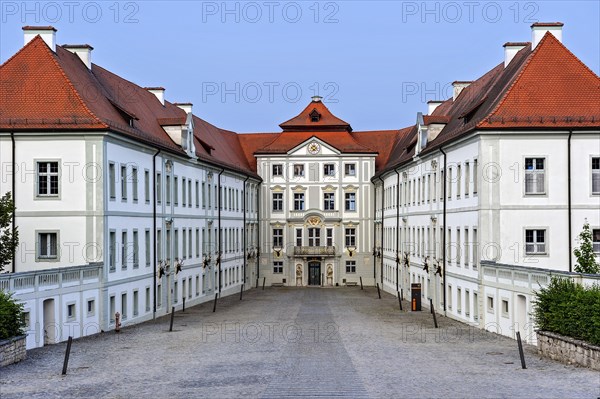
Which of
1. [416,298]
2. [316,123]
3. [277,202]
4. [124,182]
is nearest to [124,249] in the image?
[124,182]

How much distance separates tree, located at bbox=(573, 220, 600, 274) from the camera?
30.7 metres

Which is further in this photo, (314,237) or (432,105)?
(314,237)

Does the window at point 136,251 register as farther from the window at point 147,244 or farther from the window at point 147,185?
the window at point 147,185

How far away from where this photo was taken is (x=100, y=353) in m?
27.5

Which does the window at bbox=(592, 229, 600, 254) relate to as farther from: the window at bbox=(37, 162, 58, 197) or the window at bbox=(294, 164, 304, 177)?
the window at bbox=(294, 164, 304, 177)

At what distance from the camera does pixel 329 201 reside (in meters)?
74.6

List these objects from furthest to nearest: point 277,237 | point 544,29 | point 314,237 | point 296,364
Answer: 1. point 277,237
2. point 314,237
3. point 544,29
4. point 296,364

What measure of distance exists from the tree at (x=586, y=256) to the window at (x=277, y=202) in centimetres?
4302

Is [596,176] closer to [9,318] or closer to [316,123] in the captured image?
[9,318]

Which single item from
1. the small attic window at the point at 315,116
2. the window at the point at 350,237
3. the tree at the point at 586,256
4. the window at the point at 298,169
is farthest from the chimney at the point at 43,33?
the window at the point at 350,237

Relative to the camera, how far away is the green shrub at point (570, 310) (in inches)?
856

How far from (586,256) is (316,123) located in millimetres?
46424

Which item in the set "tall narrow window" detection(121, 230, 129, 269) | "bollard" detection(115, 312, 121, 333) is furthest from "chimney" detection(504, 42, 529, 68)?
"bollard" detection(115, 312, 121, 333)

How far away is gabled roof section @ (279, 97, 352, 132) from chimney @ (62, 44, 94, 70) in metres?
34.5
